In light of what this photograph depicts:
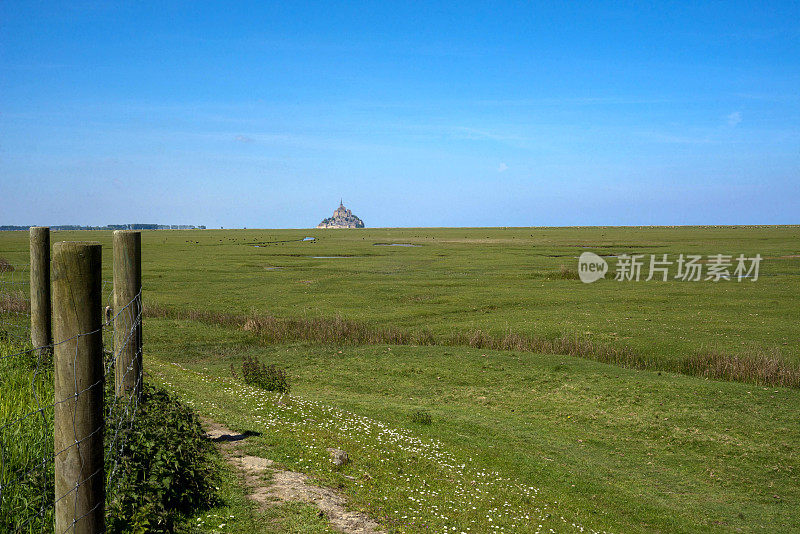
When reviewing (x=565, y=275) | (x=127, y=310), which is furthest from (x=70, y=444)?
(x=565, y=275)

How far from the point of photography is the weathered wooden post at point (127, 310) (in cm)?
768

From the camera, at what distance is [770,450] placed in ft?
52.6

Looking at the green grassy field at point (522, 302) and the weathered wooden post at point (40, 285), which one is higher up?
the weathered wooden post at point (40, 285)

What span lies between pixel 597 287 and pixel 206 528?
47.1m

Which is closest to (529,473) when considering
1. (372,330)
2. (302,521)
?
(302,521)

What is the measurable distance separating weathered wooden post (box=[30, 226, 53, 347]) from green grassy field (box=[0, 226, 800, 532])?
3527 mm

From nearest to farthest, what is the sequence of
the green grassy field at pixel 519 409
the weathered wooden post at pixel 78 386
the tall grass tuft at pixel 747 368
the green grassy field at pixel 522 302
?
the weathered wooden post at pixel 78 386 → the green grassy field at pixel 519 409 → the tall grass tuft at pixel 747 368 → the green grassy field at pixel 522 302

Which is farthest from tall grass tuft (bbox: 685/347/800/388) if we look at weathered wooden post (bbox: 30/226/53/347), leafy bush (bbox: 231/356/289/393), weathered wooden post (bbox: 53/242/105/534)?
weathered wooden post (bbox: 53/242/105/534)

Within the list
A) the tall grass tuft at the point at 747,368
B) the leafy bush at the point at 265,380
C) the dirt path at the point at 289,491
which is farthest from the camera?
the tall grass tuft at the point at 747,368

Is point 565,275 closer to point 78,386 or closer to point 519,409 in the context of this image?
point 519,409

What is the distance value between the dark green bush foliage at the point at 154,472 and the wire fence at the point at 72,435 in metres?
0.06

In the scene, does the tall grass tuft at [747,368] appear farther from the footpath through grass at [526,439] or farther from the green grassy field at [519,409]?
the footpath through grass at [526,439]

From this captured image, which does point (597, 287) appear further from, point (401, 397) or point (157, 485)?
point (157, 485)

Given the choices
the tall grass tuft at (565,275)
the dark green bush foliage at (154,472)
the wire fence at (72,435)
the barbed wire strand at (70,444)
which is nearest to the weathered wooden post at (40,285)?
the barbed wire strand at (70,444)
